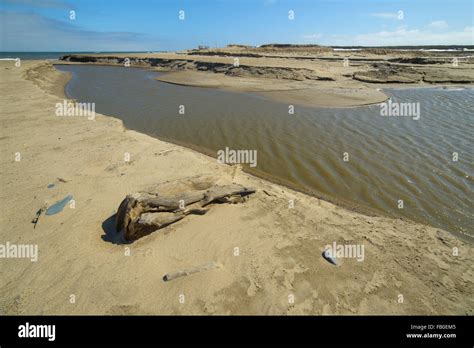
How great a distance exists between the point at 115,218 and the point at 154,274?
2.00 m

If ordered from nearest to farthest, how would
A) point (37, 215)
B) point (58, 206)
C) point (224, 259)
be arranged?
point (224, 259) < point (37, 215) < point (58, 206)

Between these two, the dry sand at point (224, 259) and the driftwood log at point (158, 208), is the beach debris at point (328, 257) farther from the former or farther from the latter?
the driftwood log at point (158, 208)

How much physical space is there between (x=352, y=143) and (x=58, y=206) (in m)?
10.4

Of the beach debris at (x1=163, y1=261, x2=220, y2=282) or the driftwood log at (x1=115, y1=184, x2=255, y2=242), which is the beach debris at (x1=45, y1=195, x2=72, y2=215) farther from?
the beach debris at (x1=163, y1=261, x2=220, y2=282)

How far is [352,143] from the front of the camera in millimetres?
11102

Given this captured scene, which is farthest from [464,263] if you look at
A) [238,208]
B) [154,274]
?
[154,274]

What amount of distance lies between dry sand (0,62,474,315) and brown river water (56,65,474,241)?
1154 mm

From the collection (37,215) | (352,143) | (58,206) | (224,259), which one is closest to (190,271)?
(224,259)

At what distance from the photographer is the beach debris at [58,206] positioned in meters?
6.22

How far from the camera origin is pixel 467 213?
6652mm

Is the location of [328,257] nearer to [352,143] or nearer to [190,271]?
[190,271]

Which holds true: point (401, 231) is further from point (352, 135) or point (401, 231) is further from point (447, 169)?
point (352, 135)
